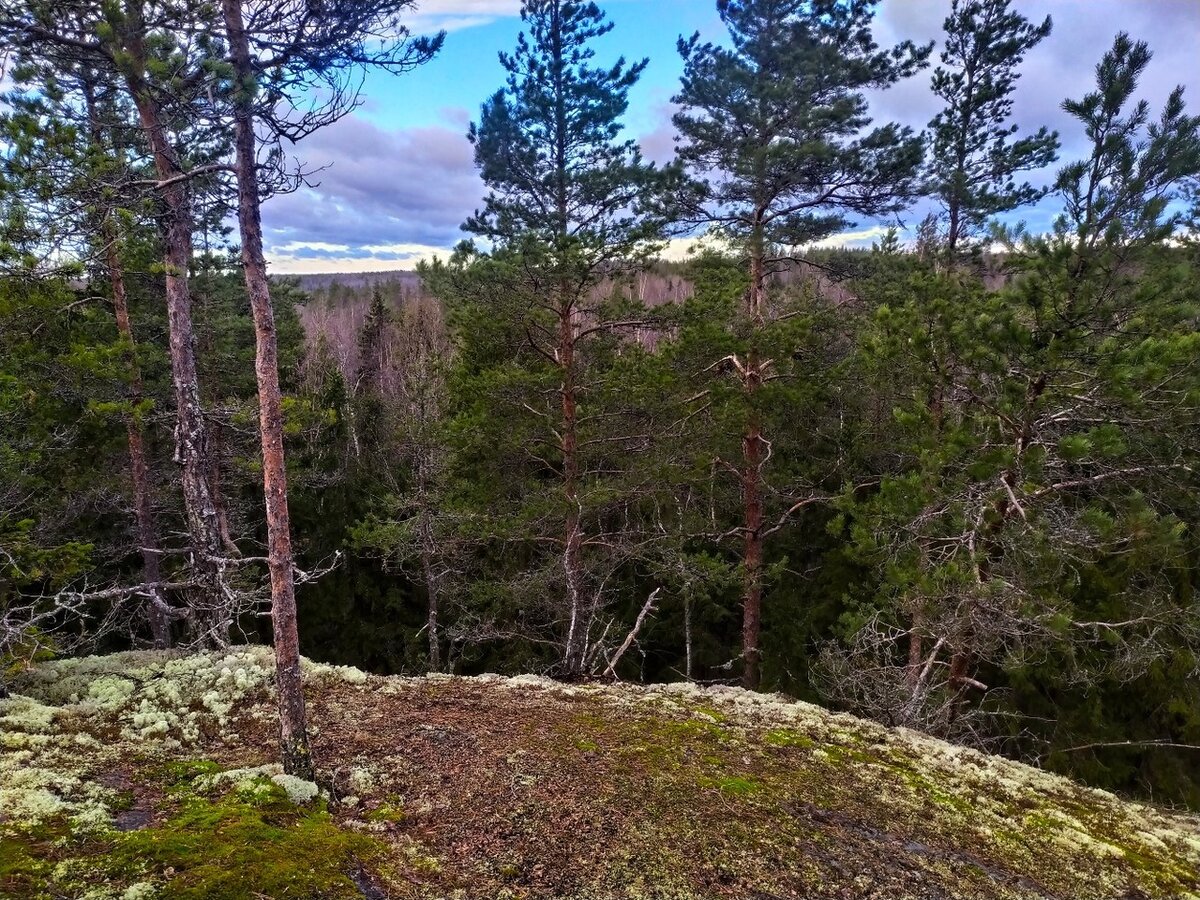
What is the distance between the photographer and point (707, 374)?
38.9 ft

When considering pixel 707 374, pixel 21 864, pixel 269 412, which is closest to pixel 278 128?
pixel 269 412

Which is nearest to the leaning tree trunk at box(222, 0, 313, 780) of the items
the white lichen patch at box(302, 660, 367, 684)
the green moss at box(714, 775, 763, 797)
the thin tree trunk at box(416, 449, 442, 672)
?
the white lichen patch at box(302, 660, 367, 684)

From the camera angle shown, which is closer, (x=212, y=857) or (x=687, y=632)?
(x=212, y=857)

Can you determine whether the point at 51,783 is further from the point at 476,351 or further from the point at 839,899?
the point at 476,351

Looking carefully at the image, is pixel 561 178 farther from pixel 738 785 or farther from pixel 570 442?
pixel 738 785

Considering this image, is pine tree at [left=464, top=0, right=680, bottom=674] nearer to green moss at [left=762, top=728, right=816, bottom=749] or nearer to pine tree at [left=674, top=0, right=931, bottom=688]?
pine tree at [left=674, top=0, right=931, bottom=688]

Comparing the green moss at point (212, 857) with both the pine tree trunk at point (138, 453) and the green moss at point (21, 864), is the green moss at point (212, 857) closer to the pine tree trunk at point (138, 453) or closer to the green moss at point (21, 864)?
the green moss at point (21, 864)

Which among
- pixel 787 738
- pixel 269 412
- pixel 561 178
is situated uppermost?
pixel 561 178

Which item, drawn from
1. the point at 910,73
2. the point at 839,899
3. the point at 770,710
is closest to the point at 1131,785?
the point at 770,710

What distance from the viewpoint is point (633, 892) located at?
131 inches

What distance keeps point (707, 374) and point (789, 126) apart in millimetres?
4214

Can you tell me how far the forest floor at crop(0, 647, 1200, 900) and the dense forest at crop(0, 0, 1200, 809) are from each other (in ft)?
2.14

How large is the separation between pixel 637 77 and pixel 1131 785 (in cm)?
1487

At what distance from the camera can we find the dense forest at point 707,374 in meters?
4.50
